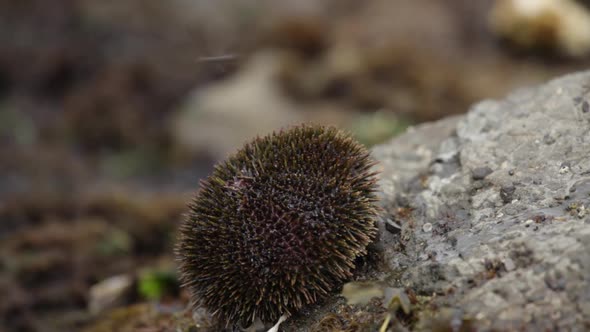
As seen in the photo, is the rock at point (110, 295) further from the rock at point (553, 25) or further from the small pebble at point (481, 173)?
the rock at point (553, 25)

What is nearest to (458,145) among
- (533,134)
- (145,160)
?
(533,134)

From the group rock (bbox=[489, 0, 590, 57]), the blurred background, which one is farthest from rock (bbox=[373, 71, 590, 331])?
rock (bbox=[489, 0, 590, 57])

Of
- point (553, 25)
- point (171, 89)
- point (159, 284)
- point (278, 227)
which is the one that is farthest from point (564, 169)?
point (171, 89)

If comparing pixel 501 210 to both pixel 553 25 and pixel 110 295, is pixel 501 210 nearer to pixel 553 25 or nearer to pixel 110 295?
pixel 110 295

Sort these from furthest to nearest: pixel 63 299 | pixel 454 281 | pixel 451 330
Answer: pixel 63 299
pixel 454 281
pixel 451 330

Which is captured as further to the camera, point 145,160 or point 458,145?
point 145,160

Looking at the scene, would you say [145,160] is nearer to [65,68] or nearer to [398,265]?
[65,68]
